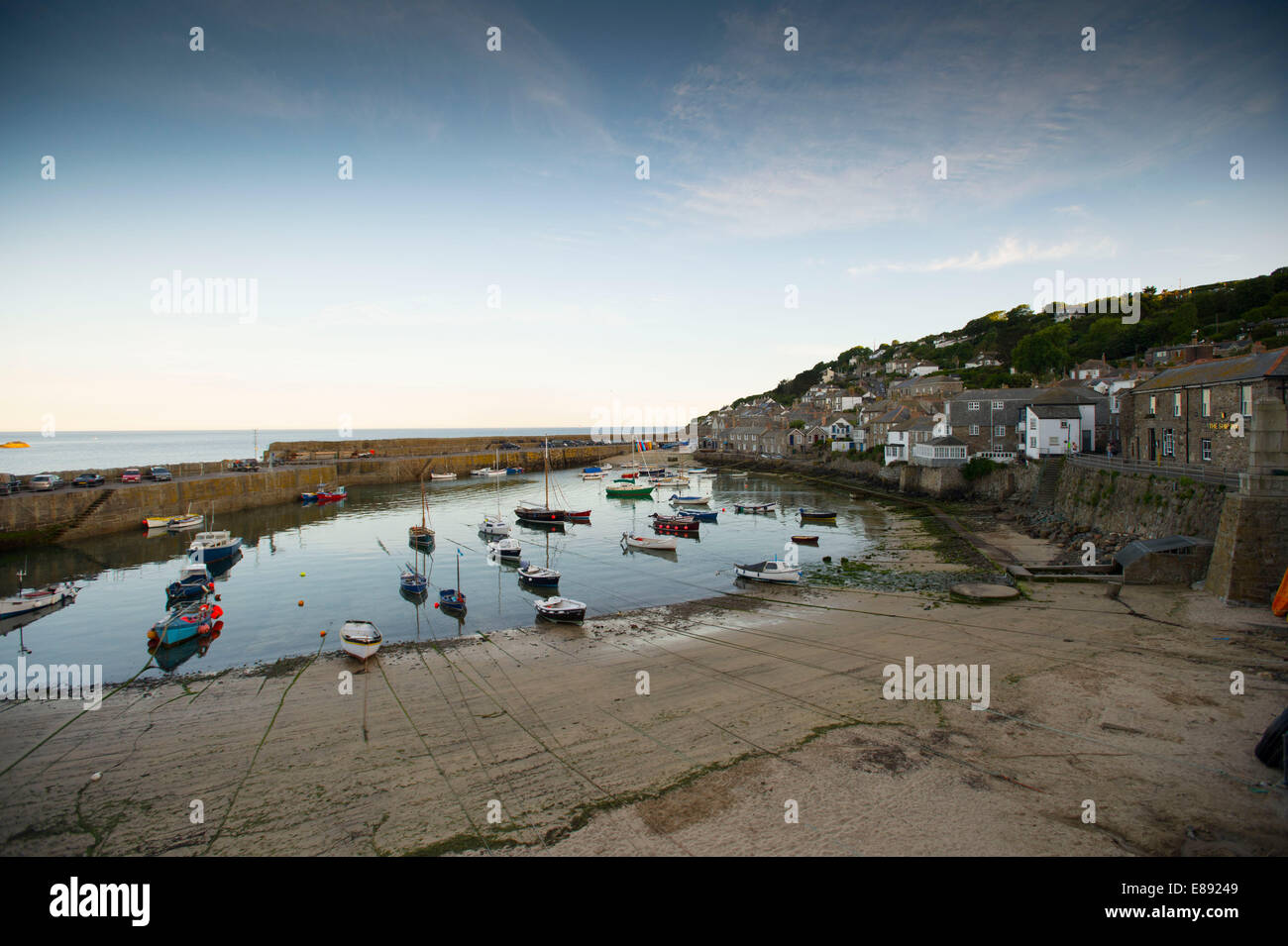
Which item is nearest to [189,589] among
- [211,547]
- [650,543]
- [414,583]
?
[414,583]

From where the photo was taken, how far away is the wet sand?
9609 millimetres

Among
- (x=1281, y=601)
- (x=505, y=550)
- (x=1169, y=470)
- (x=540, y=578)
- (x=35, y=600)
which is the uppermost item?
(x=1169, y=470)

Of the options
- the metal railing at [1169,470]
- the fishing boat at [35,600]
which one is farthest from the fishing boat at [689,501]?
the fishing boat at [35,600]

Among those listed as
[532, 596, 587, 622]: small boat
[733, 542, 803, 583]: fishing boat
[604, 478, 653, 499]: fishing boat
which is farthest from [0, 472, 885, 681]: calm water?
[604, 478, 653, 499]: fishing boat

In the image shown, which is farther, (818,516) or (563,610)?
(818,516)

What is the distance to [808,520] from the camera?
4784 cm

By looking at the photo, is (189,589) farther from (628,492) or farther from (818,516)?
(628,492)

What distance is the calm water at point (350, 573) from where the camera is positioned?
908 inches

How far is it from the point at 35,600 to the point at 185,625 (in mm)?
10098

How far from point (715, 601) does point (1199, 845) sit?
18.6 m

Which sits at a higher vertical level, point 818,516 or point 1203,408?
point 1203,408

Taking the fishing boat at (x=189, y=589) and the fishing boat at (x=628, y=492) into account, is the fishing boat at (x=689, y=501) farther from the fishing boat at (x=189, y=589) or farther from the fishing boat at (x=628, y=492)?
the fishing boat at (x=189, y=589)

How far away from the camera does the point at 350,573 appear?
33.5 m
